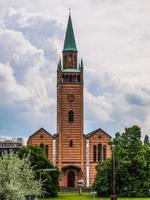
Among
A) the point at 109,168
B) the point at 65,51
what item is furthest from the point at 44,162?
the point at 65,51

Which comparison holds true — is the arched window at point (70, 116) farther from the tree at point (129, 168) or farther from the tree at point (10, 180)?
the tree at point (10, 180)

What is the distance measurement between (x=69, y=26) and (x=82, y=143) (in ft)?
70.5

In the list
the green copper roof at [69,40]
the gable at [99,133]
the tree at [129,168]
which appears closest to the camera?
the tree at [129,168]

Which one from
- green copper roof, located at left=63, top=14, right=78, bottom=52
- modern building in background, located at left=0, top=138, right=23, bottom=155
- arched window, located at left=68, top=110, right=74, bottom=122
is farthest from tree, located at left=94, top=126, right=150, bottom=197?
modern building in background, located at left=0, top=138, right=23, bottom=155

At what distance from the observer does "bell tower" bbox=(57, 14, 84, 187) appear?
110 m

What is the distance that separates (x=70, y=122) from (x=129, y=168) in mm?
27465

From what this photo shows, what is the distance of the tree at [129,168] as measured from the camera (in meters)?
83.0

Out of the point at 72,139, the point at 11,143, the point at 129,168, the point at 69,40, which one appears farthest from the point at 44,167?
the point at 11,143

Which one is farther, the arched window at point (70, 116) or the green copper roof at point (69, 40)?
the green copper roof at point (69, 40)

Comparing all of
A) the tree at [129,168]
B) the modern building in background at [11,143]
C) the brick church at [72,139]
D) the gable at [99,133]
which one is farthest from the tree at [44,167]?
the modern building in background at [11,143]

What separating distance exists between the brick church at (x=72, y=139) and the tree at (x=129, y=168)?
22015 mm

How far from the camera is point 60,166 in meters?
109

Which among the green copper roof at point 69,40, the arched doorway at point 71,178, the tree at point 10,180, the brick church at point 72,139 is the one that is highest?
the green copper roof at point 69,40

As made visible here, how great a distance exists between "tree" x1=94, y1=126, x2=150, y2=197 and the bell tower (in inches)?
868
